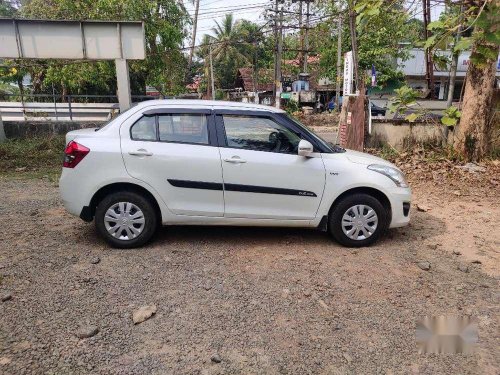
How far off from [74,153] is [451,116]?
736 cm

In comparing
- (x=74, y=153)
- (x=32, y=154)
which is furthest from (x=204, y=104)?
(x=32, y=154)

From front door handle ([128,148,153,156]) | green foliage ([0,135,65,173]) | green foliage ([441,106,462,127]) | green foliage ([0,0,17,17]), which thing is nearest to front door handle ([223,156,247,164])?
front door handle ([128,148,153,156])

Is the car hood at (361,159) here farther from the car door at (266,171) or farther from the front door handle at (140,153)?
the front door handle at (140,153)

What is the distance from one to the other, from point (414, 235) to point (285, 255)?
182cm

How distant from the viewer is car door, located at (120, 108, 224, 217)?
403 centimetres

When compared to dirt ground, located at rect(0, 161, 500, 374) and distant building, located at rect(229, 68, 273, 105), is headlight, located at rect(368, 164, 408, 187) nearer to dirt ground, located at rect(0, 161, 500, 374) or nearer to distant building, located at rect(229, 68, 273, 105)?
dirt ground, located at rect(0, 161, 500, 374)

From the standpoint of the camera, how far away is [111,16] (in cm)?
1487

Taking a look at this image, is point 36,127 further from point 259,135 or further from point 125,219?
point 259,135

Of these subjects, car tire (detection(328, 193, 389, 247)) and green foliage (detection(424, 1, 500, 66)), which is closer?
green foliage (detection(424, 1, 500, 66))

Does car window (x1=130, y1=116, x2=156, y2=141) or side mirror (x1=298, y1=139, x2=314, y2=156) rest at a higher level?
car window (x1=130, y1=116, x2=156, y2=141)

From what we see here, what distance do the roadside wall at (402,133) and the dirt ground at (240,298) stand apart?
4.19 metres

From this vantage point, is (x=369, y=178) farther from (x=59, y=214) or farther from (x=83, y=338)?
(x=59, y=214)

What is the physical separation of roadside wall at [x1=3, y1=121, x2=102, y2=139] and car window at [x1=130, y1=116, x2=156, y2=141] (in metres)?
8.11

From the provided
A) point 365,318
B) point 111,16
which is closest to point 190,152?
point 365,318
